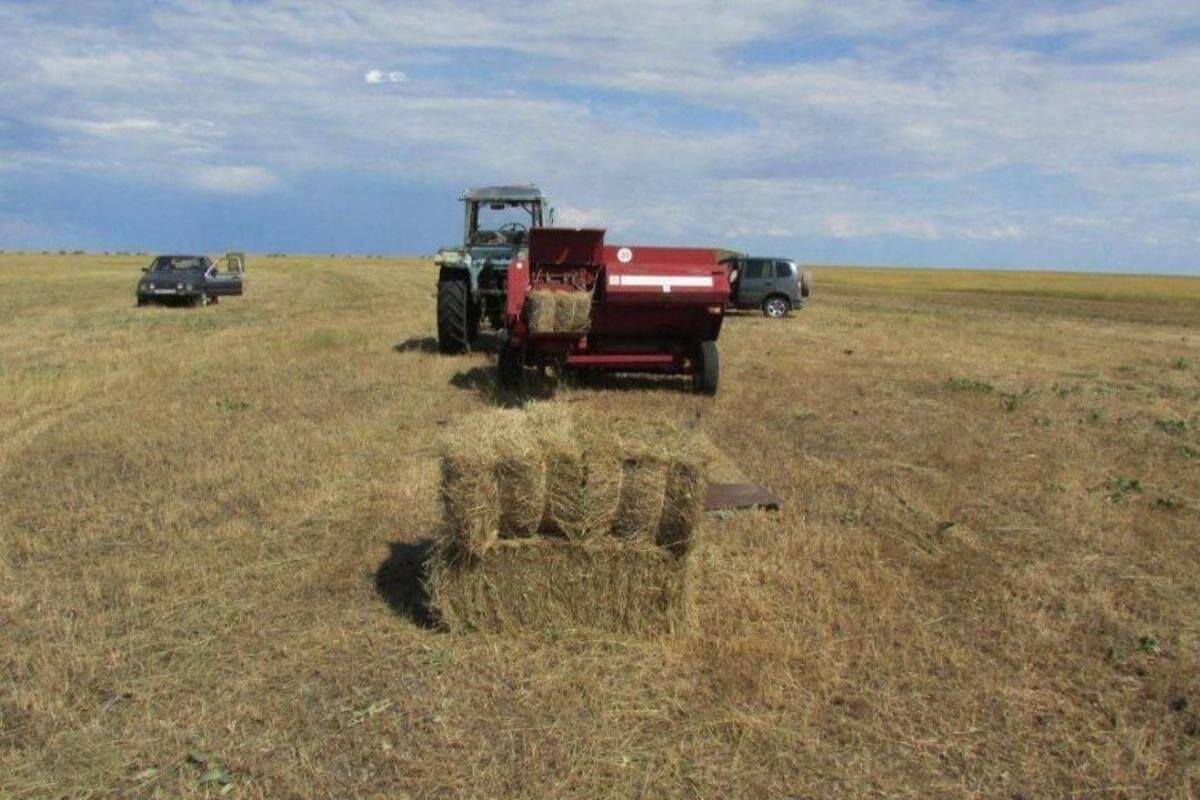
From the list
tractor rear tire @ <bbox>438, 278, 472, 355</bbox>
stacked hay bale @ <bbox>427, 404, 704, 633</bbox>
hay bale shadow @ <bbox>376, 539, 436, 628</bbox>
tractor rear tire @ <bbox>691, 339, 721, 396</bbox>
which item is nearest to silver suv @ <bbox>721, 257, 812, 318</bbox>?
tractor rear tire @ <bbox>438, 278, 472, 355</bbox>

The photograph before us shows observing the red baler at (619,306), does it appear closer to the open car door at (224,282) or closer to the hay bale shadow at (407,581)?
the hay bale shadow at (407,581)

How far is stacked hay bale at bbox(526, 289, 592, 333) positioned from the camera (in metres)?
9.59

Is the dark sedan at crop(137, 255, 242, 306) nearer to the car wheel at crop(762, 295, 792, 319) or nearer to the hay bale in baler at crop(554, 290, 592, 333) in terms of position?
the car wheel at crop(762, 295, 792, 319)

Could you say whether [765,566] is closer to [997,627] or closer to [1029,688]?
[997,627]

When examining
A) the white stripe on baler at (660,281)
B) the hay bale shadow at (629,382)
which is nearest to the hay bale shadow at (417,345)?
the hay bale shadow at (629,382)

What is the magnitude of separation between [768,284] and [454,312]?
1373 centimetres

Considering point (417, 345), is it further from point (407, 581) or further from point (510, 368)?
point (407, 581)

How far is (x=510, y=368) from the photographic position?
10883mm

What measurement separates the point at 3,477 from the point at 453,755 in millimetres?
5140

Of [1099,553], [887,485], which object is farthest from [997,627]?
[887,485]

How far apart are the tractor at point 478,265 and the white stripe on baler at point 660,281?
10.6ft

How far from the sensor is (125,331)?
1781 centimetres

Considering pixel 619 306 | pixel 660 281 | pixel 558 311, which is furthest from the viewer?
pixel 619 306

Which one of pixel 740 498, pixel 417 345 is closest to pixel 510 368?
pixel 417 345
